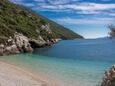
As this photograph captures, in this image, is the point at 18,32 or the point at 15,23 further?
the point at 15,23

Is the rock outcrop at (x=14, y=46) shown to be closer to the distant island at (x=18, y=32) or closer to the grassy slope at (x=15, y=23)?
the distant island at (x=18, y=32)

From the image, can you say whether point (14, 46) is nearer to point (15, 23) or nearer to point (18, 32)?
point (18, 32)

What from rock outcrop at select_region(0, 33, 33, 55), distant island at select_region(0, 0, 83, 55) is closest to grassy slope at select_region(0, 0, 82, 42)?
distant island at select_region(0, 0, 83, 55)

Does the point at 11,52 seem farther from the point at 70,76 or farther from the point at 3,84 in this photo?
the point at 3,84

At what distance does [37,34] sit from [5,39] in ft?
178

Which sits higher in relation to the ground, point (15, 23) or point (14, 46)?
point (15, 23)

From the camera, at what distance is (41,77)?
4397cm

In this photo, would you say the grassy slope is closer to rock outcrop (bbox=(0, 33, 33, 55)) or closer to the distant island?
the distant island

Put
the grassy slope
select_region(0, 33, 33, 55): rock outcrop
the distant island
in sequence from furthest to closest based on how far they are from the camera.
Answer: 1. the grassy slope
2. the distant island
3. select_region(0, 33, 33, 55): rock outcrop

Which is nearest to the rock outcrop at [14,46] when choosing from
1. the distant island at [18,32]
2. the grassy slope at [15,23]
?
the distant island at [18,32]

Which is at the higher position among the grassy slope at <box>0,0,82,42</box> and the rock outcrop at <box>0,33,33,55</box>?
the grassy slope at <box>0,0,82,42</box>

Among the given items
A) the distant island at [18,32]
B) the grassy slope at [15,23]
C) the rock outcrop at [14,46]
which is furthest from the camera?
the grassy slope at [15,23]

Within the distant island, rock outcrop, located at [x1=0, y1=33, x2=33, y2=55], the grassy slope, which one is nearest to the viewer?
rock outcrop, located at [x1=0, y1=33, x2=33, y2=55]

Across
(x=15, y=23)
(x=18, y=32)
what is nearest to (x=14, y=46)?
(x=18, y=32)
